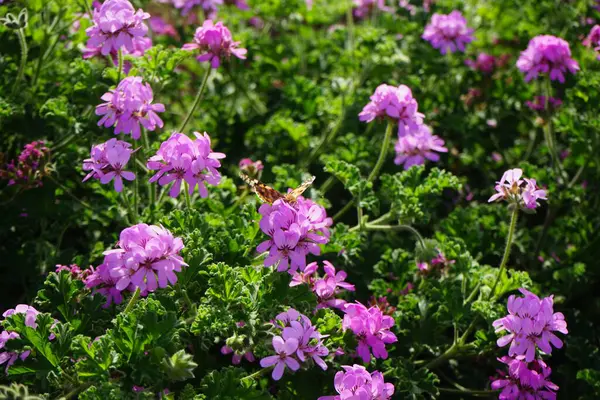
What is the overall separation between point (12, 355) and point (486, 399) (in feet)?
6.94

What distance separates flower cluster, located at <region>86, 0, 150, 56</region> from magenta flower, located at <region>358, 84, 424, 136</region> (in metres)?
1.01

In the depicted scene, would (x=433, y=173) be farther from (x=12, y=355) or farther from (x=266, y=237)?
(x=12, y=355)

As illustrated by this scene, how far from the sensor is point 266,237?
8.64 feet

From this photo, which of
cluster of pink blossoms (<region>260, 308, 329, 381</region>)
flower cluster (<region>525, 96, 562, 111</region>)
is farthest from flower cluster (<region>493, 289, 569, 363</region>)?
flower cluster (<region>525, 96, 562, 111</region>)

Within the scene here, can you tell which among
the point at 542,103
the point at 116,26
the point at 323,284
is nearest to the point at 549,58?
the point at 542,103

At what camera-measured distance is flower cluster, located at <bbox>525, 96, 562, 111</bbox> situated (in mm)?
4016

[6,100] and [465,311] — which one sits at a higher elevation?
[6,100]

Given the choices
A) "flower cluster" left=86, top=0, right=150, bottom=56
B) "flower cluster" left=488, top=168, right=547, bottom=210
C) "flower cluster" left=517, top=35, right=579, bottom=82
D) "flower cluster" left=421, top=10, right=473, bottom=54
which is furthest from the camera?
"flower cluster" left=421, top=10, right=473, bottom=54

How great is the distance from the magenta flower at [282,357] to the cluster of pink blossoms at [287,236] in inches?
10.5

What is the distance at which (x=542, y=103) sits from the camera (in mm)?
4262

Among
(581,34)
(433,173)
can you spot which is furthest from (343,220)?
(581,34)

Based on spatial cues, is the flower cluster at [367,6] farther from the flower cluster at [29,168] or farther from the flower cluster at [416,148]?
the flower cluster at [29,168]

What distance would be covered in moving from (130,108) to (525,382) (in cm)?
177

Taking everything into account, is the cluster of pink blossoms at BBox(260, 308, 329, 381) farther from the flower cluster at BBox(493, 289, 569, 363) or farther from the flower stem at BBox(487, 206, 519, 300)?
the flower stem at BBox(487, 206, 519, 300)
